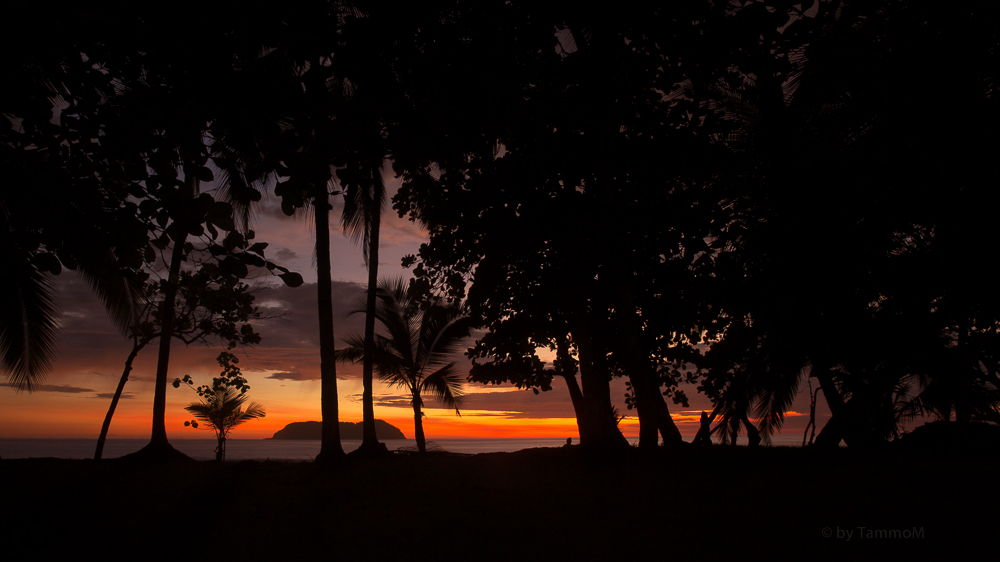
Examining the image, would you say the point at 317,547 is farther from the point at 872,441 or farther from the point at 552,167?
the point at 872,441

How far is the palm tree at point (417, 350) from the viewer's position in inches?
666

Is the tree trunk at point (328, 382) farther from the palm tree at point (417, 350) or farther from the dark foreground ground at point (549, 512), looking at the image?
the palm tree at point (417, 350)

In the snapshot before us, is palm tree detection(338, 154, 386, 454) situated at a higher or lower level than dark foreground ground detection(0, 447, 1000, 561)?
higher

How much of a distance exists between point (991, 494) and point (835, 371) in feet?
21.9

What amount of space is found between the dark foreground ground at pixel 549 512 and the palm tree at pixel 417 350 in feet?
31.7

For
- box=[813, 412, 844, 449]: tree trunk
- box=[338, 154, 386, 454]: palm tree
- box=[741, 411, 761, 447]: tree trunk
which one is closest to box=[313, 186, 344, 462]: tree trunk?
box=[338, 154, 386, 454]: palm tree

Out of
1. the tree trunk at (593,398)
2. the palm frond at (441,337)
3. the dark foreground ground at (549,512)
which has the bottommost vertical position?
the dark foreground ground at (549,512)

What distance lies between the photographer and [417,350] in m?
17.3

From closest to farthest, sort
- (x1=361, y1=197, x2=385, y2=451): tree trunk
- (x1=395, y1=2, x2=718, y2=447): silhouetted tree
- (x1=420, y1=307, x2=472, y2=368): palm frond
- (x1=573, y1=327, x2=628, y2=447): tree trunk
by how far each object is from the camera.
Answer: (x1=395, y1=2, x2=718, y2=447): silhouetted tree
(x1=573, y1=327, x2=628, y2=447): tree trunk
(x1=361, y1=197, x2=385, y2=451): tree trunk
(x1=420, y1=307, x2=472, y2=368): palm frond

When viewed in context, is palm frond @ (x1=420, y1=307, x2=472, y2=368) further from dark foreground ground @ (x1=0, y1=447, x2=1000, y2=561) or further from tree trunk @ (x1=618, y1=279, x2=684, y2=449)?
dark foreground ground @ (x1=0, y1=447, x2=1000, y2=561)

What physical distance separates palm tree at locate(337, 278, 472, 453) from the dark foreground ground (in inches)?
380

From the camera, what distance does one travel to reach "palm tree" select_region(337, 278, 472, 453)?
55.5ft

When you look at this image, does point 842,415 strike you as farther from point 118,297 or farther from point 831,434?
point 118,297

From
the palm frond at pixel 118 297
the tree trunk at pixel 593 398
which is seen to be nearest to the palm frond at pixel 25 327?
the palm frond at pixel 118 297
